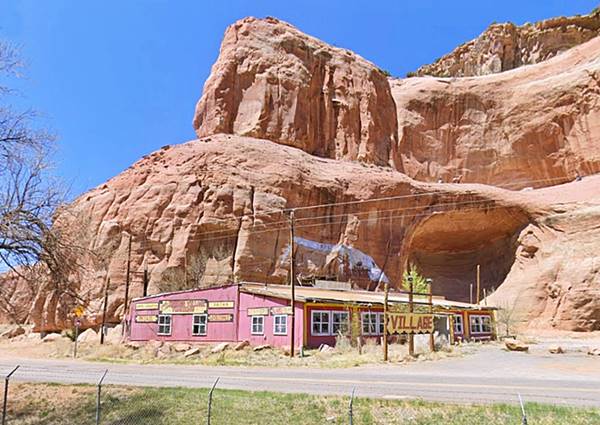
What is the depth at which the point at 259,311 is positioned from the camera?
111ft

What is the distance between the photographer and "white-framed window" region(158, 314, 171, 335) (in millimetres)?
37525

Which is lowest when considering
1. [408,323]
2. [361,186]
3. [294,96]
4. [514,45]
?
[408,323]

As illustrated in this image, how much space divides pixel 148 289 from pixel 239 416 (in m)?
32.8

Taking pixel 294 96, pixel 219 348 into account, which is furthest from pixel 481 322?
pixel 294 96

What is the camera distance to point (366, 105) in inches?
2867

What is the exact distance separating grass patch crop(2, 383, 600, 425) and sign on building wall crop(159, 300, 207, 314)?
19500 mm

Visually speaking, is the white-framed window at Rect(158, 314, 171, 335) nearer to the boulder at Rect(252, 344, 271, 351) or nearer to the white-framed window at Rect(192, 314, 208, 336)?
the white-framed window at Rect(192, 314, 208, 336)

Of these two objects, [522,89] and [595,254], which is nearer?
[595,254]

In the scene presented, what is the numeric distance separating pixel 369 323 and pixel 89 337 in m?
22.3

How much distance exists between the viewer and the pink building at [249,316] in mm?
32312

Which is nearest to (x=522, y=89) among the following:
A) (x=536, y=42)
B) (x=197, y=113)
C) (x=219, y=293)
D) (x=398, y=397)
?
(x=536, y=42)

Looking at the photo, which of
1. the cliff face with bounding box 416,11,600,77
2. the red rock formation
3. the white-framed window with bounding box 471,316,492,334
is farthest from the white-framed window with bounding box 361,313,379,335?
the cliff face with bounding box 416,11,600,77

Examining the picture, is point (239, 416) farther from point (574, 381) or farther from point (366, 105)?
point (366, 105)

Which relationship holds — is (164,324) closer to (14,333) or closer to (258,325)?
(258,325)
